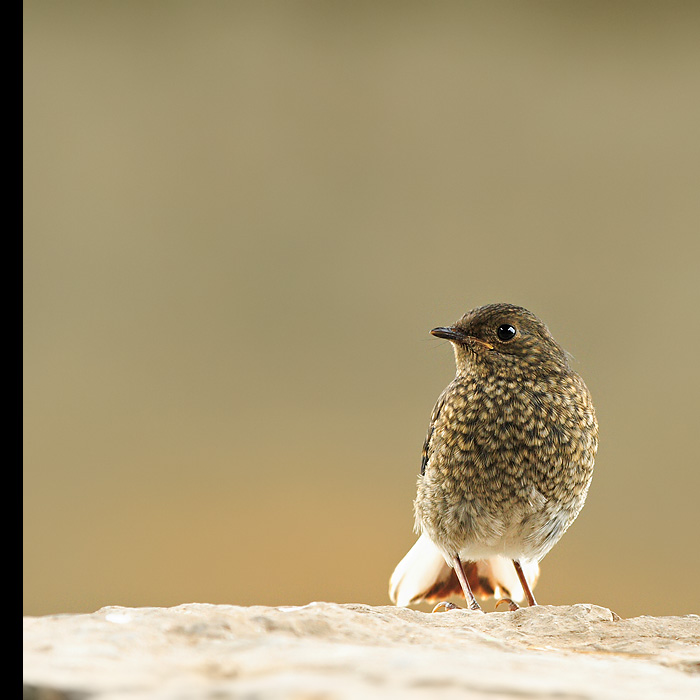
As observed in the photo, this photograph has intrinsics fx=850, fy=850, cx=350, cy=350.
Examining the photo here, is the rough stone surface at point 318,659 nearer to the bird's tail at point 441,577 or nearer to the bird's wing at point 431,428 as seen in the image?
the bird's wing at point 431,428

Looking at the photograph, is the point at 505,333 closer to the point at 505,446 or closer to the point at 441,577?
the point at 505,446

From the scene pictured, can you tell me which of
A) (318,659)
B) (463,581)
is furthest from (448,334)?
(318,659)

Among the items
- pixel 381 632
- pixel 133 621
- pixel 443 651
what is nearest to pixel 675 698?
pixel 443 651

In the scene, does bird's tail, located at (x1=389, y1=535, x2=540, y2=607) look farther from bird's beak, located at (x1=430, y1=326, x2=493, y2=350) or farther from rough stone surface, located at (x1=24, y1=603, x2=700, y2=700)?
rough stone surface, located at (x1=24, y1=603, x2=700, y2=700)

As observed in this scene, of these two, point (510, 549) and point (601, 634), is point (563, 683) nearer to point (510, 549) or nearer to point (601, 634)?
point (601, 634)

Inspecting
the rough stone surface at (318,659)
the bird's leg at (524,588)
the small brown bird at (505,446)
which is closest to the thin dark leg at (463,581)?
the small brown bird at (505,446)

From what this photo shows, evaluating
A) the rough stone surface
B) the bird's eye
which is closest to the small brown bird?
the bird's eye
